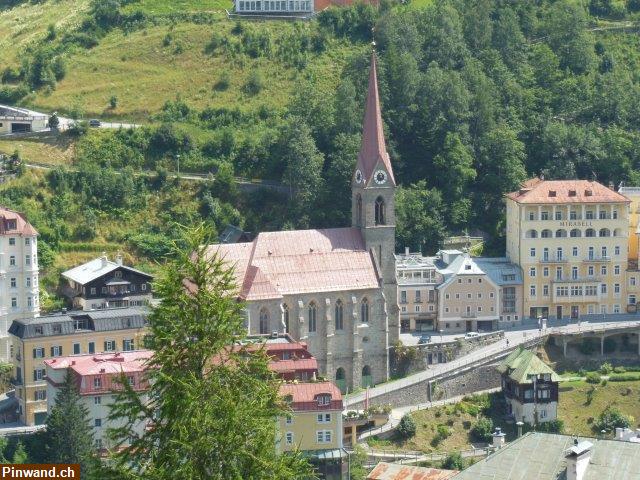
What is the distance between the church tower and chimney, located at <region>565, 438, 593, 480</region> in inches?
1640

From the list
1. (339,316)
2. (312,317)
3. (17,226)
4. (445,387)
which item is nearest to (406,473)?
(312,317)

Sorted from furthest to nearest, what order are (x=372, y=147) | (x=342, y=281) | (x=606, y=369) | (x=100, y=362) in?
(x=606, y=369) < (x=372, y=147) < (x=342, y=281) < (x=100, y=362)

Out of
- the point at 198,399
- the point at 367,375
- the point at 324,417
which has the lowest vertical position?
the point at 367,375

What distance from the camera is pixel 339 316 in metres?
95.1

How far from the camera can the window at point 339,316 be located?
94.8 m

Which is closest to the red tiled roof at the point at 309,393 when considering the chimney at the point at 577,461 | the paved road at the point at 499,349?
the paved road at the point at 499,349

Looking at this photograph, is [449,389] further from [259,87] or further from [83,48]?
[83,48]

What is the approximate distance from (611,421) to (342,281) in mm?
18025

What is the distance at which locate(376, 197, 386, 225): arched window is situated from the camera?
96500 millimetres

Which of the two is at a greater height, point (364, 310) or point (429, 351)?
point (364, 310)

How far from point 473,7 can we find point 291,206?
31.5 m

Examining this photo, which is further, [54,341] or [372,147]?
[372,147]

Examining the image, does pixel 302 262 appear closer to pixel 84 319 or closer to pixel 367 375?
pixel 367 375

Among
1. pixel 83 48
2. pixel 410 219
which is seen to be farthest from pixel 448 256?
pixel 83 48
